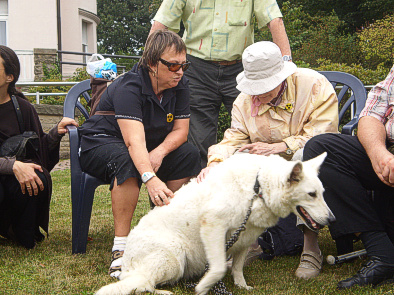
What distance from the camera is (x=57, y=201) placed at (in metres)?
6.21

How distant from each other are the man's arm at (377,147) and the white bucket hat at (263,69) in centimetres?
63

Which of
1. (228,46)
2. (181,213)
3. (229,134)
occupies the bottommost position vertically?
(181,213)

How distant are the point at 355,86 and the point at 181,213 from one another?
2024 millimetres

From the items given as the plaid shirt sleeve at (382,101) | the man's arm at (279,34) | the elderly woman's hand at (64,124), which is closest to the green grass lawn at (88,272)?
the elderly woman's hand at (64,124)

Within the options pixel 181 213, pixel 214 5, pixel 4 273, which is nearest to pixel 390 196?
pixel 181 213

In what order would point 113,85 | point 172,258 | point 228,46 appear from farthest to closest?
point 228,46, point 113,85, point 172,258

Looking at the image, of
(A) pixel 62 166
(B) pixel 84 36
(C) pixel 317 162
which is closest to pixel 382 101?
A: (C) pixel 317 162

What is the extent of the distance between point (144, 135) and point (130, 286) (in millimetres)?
1105

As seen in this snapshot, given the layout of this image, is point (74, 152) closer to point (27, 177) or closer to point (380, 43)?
point (27, 177)

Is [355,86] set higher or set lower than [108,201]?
higher

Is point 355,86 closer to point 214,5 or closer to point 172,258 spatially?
point 214,5

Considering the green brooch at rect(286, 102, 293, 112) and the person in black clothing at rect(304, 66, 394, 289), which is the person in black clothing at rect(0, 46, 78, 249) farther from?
the person in black clothing at rect(304, 66, 394, 289)

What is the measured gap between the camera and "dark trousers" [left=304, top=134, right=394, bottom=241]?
3.01 m

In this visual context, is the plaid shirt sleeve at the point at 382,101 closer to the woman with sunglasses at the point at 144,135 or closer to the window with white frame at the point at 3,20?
the woman with sunglasses at the point at 144,135
